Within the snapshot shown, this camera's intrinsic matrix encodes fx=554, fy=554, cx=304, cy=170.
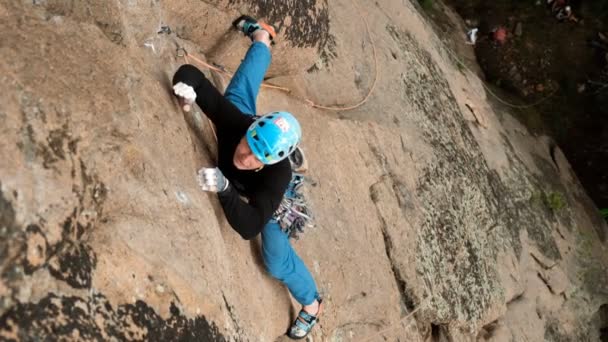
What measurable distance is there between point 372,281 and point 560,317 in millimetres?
4772

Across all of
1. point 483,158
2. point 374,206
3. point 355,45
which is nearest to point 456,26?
point 483,158

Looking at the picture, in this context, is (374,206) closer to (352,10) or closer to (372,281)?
(372,281)

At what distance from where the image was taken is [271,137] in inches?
130

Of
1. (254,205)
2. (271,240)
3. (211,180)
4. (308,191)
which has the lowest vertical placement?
(308,191)

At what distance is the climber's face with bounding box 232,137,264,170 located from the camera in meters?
3.40

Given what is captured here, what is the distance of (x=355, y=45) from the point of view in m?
6.69

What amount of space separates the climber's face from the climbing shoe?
4.21 ft

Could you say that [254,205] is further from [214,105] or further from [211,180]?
[214,105]

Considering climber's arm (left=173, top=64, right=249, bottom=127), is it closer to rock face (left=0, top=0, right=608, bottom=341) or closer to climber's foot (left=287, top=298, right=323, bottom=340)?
rock face (left=0, top=0, right=608, bottom=341)

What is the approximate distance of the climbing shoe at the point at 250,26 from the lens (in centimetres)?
437

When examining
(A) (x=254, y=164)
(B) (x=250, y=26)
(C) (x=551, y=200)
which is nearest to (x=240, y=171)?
(A) (x=254, y=164)

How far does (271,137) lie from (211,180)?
1.44 ft

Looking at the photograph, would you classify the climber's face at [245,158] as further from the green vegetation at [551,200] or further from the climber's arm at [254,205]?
the green vegetation at [551,200]

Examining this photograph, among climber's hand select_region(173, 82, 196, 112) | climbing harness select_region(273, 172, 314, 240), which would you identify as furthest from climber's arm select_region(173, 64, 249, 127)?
climbing harness select_region(273, 172, 314, 240)
